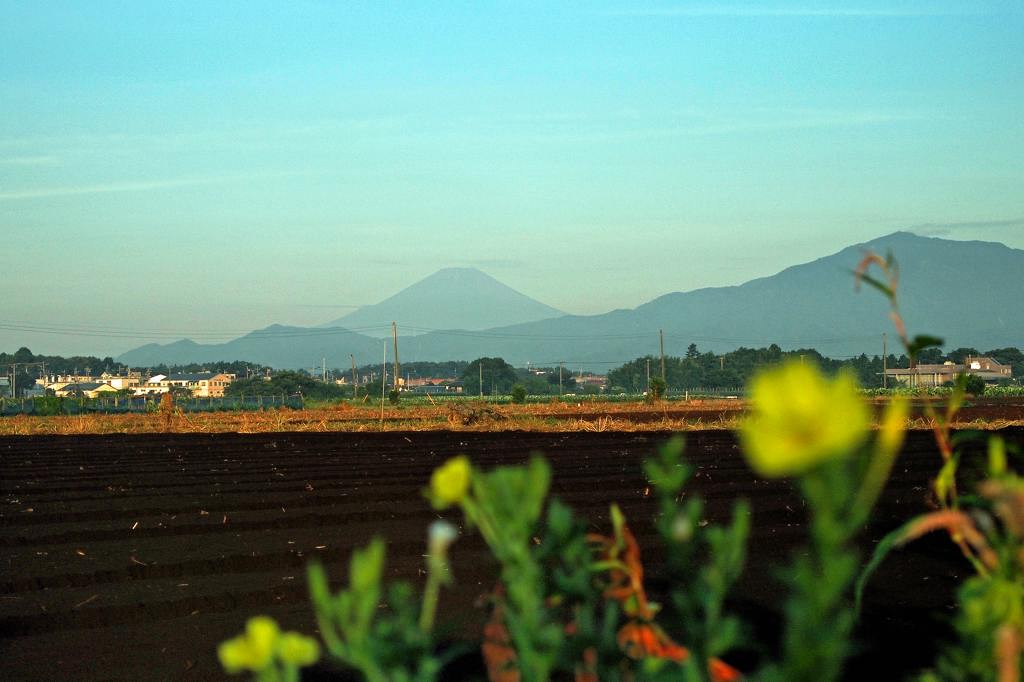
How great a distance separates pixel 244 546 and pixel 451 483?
6.72 meters

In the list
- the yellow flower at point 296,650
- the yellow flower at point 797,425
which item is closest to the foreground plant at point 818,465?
the yellow flower at point 797,425

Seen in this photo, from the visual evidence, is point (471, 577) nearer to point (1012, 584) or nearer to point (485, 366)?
point (1012, 584)

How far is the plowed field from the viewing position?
471 cm

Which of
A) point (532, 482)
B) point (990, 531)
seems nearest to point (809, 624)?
point (532, 482)

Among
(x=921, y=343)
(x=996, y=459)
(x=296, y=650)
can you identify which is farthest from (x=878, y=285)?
(x=296, y=650)

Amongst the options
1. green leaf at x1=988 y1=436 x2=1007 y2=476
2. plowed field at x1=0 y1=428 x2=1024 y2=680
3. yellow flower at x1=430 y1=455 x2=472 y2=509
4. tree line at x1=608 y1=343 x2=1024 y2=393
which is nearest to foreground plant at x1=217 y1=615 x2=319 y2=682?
yellow flower at x1=430 y1=455 x2=472 y2=509

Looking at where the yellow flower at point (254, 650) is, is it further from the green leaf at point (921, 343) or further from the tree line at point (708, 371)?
the tree line at point (708, 371)

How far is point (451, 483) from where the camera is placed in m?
0.79

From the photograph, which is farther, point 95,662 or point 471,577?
point 471,577

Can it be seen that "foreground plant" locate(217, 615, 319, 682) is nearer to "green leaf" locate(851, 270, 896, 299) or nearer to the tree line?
"green leaf" locate(851, 270, 896, 299)

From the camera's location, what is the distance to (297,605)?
5457 mm

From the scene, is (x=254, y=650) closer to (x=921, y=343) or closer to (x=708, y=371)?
(x=921, y=343)

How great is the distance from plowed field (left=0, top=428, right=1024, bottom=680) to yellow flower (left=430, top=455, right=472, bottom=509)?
0.43 m

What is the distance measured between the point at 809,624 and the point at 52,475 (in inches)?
527
